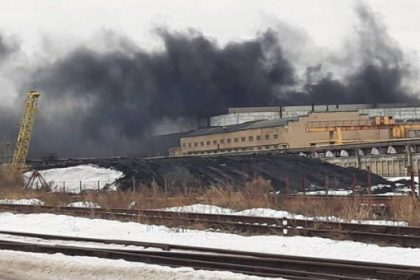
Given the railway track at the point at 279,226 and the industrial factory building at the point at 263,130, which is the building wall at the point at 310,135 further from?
the railway track at the point at 279,226

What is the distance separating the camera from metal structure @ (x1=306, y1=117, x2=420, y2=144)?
244 feet

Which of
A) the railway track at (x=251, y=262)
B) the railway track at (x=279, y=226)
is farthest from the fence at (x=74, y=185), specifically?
the railway track at (x=251, y=262)

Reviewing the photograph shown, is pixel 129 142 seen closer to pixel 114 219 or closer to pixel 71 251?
pixel 114 219

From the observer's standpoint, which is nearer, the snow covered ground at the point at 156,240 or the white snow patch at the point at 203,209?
the snow covered ground at the point at 156,240

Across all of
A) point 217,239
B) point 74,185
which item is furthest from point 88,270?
point 74,185

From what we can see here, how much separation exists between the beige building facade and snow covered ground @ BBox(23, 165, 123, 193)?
3680 cm

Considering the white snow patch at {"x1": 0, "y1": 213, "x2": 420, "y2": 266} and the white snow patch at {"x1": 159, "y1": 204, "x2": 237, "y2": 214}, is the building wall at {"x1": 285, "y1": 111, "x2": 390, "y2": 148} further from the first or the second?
the white snow patch at {"x1": 0, "y1": 213, "x2": 420, "y2": 266}

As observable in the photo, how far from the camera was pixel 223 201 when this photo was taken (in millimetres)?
23453

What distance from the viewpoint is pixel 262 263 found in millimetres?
10633

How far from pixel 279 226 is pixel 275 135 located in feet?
204

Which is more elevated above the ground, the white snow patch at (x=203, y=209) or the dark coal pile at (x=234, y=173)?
the dark coal pile at (x=234, y=173)

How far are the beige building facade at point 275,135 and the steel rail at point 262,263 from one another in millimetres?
63394

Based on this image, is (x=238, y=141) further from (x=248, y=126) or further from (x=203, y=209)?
(x=203, y=209)

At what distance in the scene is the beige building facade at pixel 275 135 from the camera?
75.2 meters
